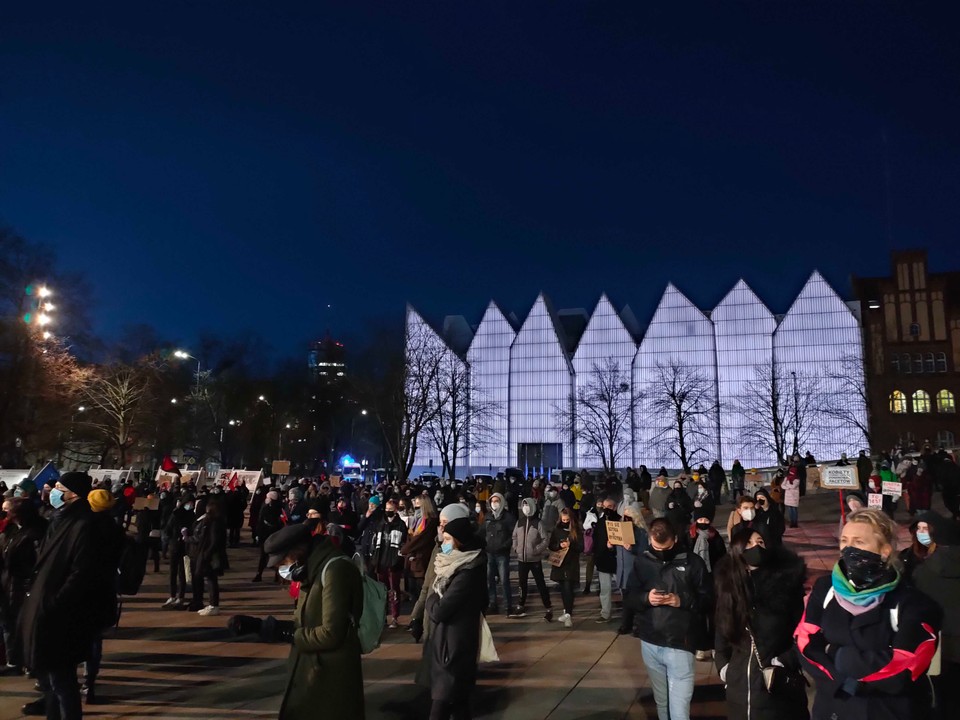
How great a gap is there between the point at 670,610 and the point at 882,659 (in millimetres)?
1978

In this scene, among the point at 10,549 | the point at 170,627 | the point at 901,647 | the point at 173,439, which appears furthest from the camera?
the point at 173,439

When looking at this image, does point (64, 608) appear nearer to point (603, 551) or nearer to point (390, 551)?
point (390, 551)

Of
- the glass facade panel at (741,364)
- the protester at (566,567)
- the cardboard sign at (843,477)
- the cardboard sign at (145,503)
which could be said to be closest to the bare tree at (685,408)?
the glass facade panel at (741,364)

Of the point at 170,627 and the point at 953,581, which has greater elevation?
the point at 953,581

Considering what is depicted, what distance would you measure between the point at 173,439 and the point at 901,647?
178ft

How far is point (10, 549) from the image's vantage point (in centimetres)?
750

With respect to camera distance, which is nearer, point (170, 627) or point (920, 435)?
point (170, 627)

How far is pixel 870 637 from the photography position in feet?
10.8

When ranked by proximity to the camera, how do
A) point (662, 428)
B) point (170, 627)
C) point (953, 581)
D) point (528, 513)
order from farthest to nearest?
1. point (662, 428)
2. point (528, 513)
3. point (170, 627)
4. point (953, 581)

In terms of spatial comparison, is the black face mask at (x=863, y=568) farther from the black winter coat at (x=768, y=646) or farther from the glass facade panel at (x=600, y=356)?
the glass facade panel at (x=600, y=356)

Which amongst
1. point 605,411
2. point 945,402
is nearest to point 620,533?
point 945,402

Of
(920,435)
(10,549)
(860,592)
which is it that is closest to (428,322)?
(920,435)

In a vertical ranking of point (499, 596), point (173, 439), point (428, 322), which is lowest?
point (499, 596)

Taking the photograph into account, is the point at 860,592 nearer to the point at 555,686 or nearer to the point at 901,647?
the point at 901,647
